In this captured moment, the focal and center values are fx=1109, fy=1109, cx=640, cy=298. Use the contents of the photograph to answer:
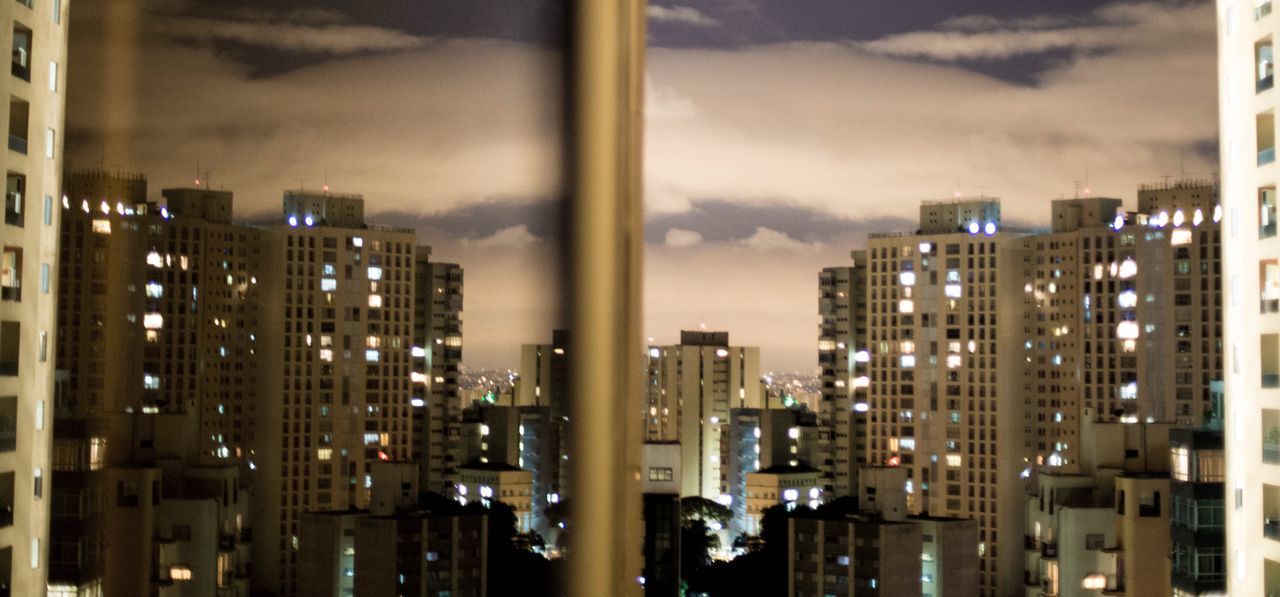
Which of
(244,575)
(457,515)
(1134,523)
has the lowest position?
(1134,523)

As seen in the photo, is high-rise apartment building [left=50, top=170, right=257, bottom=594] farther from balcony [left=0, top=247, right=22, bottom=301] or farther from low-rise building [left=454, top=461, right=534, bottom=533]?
low-rise building [left=454, top=461, right=534, bottom=533]

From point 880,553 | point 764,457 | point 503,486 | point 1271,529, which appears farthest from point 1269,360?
point 764,457

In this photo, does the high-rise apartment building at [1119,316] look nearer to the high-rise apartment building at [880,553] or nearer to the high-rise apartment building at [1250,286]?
the high-rise apartment building at [880,553]

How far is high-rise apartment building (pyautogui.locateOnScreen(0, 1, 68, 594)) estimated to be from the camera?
6.32 ft

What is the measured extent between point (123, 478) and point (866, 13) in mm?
10073

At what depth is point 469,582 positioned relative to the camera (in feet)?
8.32

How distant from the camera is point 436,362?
2.02 m

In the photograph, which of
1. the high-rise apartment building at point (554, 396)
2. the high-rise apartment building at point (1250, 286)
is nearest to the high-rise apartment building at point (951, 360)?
the high-rise apartment building at point (1250, 286)

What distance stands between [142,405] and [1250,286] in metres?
2.47

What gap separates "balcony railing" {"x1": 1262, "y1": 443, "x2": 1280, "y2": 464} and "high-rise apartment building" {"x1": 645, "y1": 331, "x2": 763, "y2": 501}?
667 inches

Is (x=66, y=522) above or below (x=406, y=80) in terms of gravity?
below

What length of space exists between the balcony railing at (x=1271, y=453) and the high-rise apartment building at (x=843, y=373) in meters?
14.0

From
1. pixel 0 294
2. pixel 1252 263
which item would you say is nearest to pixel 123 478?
pixel 0 294

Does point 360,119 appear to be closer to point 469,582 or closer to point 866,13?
point 469,582
